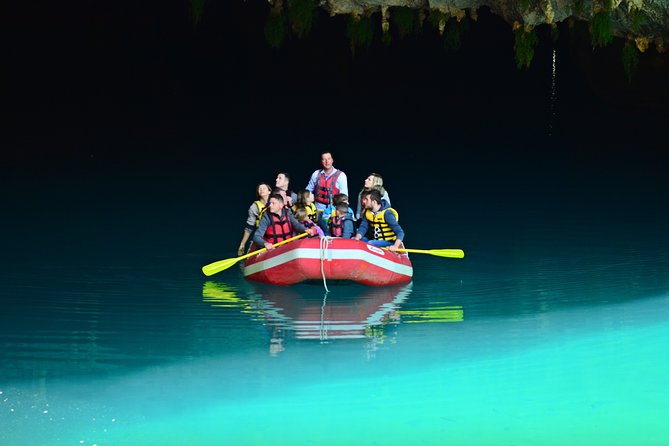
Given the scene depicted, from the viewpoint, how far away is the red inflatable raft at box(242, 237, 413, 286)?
11.5 m

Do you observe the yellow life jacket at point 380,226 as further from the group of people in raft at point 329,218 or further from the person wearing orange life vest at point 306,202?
the person wearing orange life vest at point 306,202

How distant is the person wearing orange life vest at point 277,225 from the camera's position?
1235cm

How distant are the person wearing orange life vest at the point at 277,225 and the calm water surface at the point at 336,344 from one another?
0.59m

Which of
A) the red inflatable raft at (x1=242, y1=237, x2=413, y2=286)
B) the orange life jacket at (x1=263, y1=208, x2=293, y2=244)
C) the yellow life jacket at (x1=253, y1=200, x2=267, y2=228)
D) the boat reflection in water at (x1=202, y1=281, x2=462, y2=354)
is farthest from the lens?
the yellow life jacket at (x1=253, y1=200, x2=267, y2=228)

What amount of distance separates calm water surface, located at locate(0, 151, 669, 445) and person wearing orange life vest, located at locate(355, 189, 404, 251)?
55cm

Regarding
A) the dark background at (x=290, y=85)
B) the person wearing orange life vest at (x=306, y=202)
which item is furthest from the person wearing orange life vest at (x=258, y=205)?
the dark background at (x=290, y=85)

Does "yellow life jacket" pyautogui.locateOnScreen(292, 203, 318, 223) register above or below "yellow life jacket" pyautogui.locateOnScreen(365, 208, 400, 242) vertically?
above

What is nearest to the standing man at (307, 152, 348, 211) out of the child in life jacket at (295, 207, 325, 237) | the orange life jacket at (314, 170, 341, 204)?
the orange life jacket at (314, 170, 341, 204)

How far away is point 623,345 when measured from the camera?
9539 mm

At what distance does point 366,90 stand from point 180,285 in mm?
23520

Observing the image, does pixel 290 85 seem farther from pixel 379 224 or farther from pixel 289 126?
pixel 379 224

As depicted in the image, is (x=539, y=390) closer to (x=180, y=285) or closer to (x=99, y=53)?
(x=180, y=285)

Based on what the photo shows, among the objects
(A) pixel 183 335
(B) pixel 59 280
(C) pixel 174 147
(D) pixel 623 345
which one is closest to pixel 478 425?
(D) pixel 623 345

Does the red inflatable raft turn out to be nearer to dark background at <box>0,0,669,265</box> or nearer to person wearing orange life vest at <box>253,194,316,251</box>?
person wearing orange life vest at <box>253,194,316,251</box>
